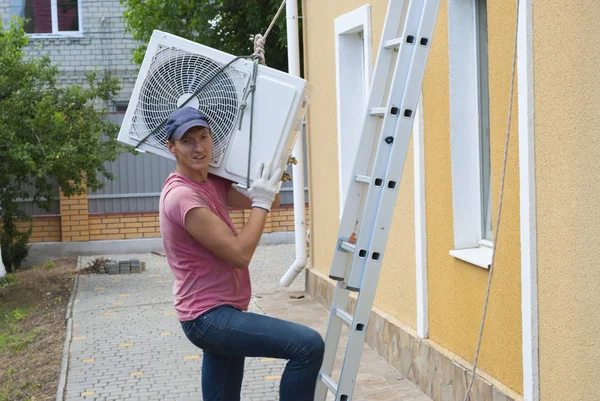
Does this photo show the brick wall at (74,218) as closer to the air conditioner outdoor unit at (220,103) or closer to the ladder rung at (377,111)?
the air conditioner outdoor unit at (220,103)

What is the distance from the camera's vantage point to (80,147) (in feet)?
38.3

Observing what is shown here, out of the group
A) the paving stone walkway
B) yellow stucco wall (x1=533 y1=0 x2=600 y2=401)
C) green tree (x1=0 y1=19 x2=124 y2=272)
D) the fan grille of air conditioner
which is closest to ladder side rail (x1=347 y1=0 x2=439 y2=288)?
yellow stucco wall (x1=533 y1=0 x2=600 y2=401)

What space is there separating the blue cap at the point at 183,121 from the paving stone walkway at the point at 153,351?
2.81 m

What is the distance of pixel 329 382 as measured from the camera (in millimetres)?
4020

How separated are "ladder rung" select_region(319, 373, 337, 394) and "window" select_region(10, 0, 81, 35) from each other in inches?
626

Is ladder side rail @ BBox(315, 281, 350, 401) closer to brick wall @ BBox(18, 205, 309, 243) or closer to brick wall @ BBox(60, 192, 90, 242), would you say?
brick wall @ BBox(18, 205, 309, 243)

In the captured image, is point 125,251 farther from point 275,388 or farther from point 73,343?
point 275,388

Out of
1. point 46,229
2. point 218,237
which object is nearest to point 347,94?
point 218,237

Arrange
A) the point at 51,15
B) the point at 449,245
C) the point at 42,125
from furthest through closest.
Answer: the point at 51,15 → the point at 42,125 → the point at 449,245

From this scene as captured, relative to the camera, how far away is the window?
18.6m

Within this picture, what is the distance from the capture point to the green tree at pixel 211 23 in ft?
52.3

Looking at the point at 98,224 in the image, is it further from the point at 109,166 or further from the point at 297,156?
the point at 297,156

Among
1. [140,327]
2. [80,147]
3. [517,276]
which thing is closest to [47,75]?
[80,147]

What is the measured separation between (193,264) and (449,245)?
89.9 inches
